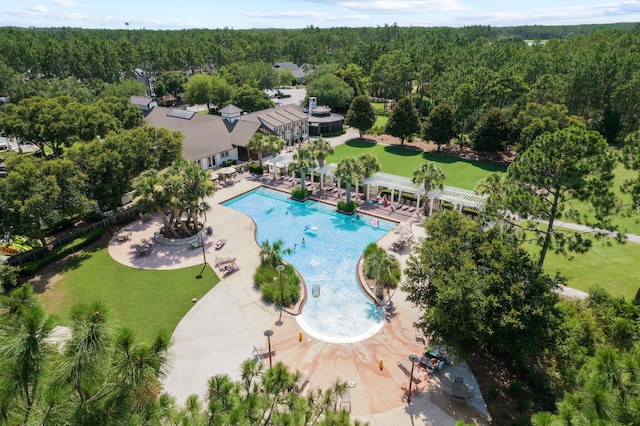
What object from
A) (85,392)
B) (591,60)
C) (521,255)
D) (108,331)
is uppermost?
(591,60)

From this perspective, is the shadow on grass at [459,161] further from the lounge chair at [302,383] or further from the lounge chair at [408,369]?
the lounge chair at [302,383]

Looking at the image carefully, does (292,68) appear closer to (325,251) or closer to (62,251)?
(325,251)

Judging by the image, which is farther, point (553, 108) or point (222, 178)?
point (553, 108)

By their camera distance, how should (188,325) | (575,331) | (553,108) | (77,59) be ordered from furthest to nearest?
(77,59)
(553,108)
(188,325)
(575,331)

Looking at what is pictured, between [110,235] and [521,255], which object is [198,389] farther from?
[110,235]

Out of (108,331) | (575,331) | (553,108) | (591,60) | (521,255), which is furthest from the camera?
(591,60)

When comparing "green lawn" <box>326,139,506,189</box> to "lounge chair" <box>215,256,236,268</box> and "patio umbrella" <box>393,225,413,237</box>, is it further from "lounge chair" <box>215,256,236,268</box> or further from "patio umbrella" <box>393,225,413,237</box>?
"lounge chair" <box>215,256,236,268</box>

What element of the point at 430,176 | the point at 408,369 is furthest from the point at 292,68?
the point at 408,369

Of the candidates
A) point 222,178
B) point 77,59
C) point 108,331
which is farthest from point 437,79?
point 77,59
